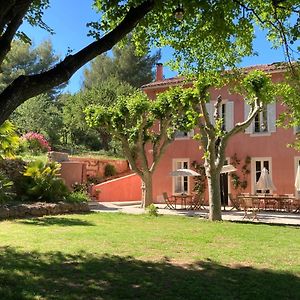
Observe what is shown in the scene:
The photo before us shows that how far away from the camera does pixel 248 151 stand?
22.5 meters

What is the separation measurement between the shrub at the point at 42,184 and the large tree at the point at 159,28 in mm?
9596

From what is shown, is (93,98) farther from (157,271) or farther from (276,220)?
(157,271)

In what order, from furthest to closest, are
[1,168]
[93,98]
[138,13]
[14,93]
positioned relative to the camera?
[93,98] < [1,168] < [138,13] < [14,93]

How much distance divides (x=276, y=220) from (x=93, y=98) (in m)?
24.7

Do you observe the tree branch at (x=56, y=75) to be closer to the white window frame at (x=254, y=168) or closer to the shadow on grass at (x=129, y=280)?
the shadow on grass at (x=129, y=280)

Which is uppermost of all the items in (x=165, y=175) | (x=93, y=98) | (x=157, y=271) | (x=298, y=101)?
(x=93, y=98)

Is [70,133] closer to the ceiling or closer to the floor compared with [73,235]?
closer to the ceiling

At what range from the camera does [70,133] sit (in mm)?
38125

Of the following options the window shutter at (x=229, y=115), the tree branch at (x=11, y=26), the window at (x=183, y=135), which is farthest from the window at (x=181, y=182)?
the tree branch at (x=11, y=26)

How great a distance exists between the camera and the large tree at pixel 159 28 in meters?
5.19

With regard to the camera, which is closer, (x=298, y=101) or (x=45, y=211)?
(x=298, y=101)

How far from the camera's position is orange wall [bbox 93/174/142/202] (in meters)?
26.5

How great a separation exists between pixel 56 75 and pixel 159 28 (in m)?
3.37

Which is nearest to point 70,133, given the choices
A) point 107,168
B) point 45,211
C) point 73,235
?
point 107,168
